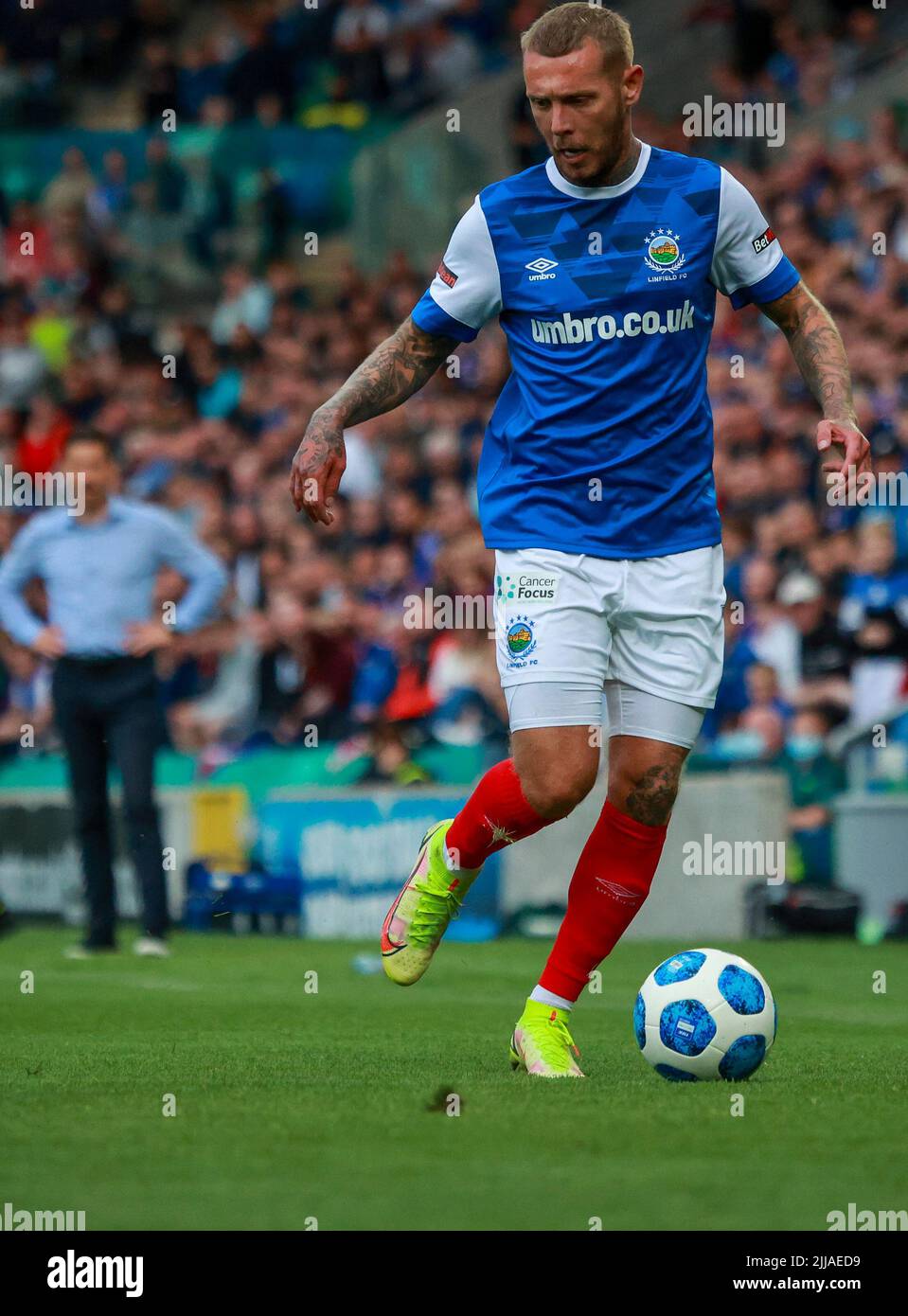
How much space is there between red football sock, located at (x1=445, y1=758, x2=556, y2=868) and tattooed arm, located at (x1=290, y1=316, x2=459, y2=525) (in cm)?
89

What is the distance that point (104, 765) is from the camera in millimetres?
11367

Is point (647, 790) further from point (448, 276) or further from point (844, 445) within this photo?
point (448, 276)

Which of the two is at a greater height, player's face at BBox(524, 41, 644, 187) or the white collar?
player's face at BBox(524, 41, 644, 187)

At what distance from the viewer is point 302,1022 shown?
25.7 ft

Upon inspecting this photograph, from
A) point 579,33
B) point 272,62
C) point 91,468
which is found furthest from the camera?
point 272,62

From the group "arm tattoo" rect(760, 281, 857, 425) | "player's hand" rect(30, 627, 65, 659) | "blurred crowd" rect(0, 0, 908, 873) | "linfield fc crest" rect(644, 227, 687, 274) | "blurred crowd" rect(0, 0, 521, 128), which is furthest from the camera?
"blurred crowd" rect(0, 0, 521, 128)

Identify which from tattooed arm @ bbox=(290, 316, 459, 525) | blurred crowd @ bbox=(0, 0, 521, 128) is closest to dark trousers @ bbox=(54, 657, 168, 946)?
tattooed arm @ bbox=(290, 316, 459, 525)

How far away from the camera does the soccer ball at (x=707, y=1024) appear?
5914mm

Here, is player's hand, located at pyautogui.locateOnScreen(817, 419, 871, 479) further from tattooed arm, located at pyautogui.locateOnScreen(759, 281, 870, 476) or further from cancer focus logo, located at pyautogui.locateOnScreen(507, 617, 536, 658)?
cancer focus logo, located at pyautogui.locateOnScreen(507, 617, 536, 658)

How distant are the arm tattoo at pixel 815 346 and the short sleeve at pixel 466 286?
798mm

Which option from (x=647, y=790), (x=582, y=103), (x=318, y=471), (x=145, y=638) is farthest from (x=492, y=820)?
A: (x=145, y=638)

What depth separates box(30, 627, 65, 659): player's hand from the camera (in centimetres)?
1120

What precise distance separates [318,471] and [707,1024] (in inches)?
70.3
